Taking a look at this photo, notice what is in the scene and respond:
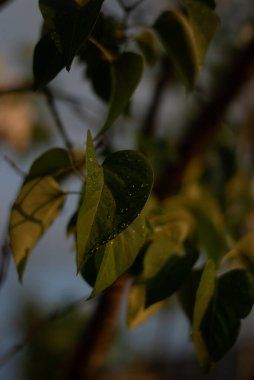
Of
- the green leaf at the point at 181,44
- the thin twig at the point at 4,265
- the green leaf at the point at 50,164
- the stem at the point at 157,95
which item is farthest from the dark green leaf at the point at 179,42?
the stem at the point at 157,95

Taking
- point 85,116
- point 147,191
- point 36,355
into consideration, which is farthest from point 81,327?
point 147,191

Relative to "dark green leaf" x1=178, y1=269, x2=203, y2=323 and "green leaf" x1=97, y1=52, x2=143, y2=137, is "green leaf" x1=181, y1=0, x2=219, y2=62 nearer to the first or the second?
"green leaf" x1=97, y1=52, x2=143, y2=137

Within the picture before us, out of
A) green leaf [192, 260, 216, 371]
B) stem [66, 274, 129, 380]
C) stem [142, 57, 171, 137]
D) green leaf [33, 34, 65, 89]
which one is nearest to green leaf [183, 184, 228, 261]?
green leaf [192, 260, 216, 371]

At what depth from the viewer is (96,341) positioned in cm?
126

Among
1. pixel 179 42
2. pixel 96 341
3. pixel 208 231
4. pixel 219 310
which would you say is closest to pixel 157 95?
pixel 96 341

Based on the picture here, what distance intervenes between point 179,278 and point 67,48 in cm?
22

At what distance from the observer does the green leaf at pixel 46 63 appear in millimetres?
461

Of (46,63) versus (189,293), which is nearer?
(46,63)

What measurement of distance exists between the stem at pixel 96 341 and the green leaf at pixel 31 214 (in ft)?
2.28

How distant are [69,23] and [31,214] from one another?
0.18m

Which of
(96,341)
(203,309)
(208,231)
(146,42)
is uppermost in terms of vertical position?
(146,42)

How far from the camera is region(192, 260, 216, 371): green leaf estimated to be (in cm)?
48

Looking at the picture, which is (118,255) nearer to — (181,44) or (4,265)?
(181,44)

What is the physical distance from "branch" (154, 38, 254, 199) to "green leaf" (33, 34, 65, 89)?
850 millimetres
